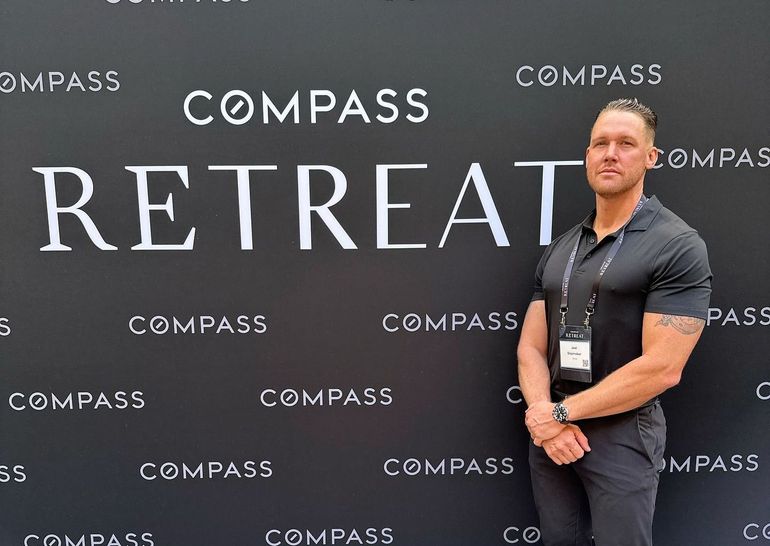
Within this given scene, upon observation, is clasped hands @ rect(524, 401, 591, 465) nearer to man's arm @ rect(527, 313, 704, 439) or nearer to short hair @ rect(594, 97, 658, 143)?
man's arm @ rect(527, 313, 704, 439)

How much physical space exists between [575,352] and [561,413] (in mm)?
178

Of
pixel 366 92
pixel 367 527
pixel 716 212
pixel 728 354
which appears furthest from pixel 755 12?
pixel 367 527

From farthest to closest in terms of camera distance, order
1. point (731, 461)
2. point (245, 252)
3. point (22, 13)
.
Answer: point (731, 461), point (245, 252), point (22, 13)

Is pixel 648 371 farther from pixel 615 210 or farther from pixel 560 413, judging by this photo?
pixel 615 210

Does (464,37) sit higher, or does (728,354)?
(464,37)

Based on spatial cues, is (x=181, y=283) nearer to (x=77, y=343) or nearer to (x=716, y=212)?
(x=77, y=343)

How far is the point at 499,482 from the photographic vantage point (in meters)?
2.01

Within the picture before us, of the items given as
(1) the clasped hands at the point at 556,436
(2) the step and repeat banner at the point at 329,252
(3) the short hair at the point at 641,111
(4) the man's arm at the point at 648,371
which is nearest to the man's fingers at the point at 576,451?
(1) the clasped hands at the point at 556,436

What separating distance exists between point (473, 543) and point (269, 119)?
5.89ft

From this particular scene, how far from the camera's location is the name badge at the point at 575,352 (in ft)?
4.76

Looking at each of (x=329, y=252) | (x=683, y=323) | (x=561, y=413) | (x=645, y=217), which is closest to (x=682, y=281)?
(x=683, y=323)

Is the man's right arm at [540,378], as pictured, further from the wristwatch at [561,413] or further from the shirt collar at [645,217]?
the shirt collar at [645,217]

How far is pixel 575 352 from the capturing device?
147cm

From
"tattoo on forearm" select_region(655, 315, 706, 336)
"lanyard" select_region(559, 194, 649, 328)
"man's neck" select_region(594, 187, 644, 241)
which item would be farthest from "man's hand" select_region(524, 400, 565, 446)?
"man's neck" select_region(594, 187, 644, 241)
